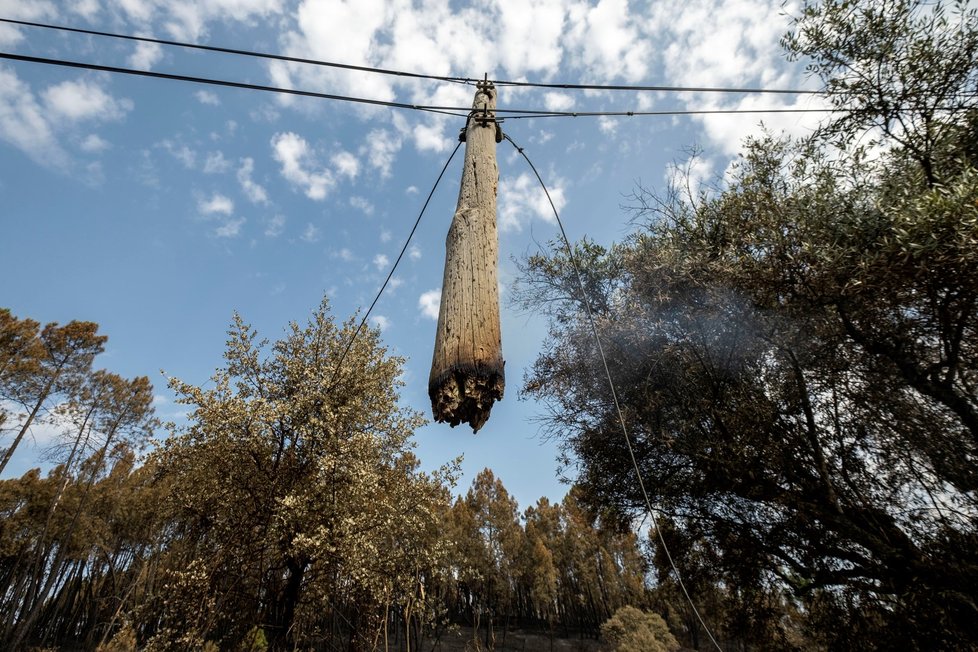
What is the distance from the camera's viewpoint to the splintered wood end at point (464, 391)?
1983mm

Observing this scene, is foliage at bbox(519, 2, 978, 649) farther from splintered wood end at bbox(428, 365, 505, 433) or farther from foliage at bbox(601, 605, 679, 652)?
foliage at bbox(601, 605, 679, 652)

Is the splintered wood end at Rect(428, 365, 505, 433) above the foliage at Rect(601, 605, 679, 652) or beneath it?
above

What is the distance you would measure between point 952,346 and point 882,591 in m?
4.30

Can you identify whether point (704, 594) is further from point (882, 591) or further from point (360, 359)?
point (360, 359)

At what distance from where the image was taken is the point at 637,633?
760 inches

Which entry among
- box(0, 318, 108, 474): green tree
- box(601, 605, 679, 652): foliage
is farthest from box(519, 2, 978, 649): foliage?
box(0, 318, 108, 474): green tree

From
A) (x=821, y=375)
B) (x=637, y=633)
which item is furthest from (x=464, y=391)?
(x=637, y=633)

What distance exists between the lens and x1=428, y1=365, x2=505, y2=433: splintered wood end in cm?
198

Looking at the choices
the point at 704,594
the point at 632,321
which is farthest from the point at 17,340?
the point at 704,594

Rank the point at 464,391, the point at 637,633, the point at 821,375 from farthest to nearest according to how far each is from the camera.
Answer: the point at 637,633
the point at 821,375
the point at 464,391

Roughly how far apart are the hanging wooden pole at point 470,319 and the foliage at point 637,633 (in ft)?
73.6

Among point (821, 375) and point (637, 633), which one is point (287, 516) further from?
point (637, 633)

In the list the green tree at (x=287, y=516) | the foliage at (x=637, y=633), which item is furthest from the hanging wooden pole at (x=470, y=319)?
the foliage at (x=637, y=633)

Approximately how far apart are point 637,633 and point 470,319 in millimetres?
23306
